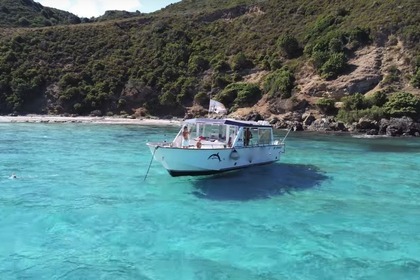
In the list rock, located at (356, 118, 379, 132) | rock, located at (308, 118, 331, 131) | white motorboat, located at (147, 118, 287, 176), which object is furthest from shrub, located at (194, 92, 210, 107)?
white motorboat, located at (147, 118, 287, 176)

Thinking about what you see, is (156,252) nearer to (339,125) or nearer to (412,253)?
(412,253)

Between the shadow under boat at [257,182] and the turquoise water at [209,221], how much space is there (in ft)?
0.17

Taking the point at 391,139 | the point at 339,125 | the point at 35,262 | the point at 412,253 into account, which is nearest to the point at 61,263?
the point at 35,262

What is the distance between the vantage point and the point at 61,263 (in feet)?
36.6

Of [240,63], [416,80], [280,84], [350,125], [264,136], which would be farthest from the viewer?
[240,63]

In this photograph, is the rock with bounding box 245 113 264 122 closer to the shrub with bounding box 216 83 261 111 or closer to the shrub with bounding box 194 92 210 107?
the shrub with bounding box 216 83 261 111

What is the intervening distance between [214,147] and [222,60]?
168 ft

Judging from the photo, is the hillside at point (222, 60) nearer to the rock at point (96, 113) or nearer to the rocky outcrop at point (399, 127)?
the rock at point (96, 113)

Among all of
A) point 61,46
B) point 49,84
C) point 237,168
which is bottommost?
point 237,168

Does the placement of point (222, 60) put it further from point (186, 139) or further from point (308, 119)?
point (186, 139)

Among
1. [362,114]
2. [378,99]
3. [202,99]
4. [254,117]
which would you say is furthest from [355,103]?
[202,99]

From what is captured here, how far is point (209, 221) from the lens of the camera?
1470 centimetres

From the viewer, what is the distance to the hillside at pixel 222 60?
2218 inches

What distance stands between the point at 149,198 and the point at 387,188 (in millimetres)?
10861
